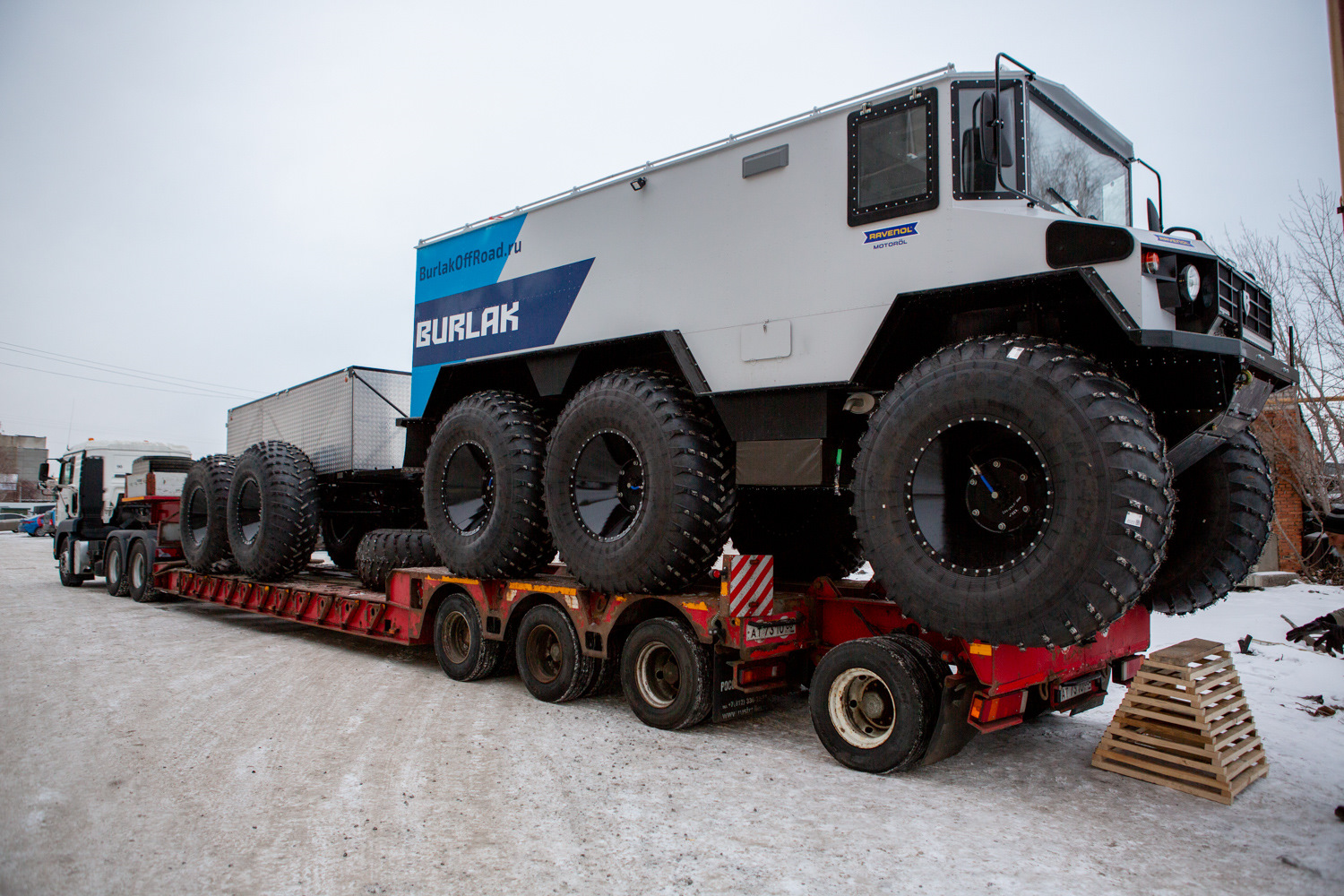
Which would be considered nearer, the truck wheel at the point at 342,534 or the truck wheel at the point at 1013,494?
the truck wheel at the point at 1013,494

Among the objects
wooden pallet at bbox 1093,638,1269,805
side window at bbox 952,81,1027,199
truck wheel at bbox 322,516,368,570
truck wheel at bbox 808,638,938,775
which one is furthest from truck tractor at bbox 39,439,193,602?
wooden pallet at bbox 1093,638,1269,805

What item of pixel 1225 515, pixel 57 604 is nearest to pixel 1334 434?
pixel 1225 515

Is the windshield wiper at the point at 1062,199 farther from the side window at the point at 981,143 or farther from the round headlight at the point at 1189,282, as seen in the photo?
the round headlight at the point at 1189,282

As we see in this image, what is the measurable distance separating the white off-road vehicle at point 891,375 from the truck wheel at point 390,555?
1.33 metres

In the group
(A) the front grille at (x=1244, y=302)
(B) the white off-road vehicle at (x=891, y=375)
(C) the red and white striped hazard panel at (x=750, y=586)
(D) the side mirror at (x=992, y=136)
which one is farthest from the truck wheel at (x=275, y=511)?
(A) the front grille at (x=1244, y=302)

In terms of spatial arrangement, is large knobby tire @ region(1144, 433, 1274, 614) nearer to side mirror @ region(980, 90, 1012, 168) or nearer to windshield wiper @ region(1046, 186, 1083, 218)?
windshield wiper @ region(1046, 186, 1083, 218)

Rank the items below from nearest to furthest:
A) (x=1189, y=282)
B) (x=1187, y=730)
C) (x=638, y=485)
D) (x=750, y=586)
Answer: (x=1189, y=282)
(x=1187, y=730)
(x=750, y=586)
(x=638, y=485)

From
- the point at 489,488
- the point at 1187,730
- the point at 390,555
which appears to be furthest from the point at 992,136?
the point at 390,555

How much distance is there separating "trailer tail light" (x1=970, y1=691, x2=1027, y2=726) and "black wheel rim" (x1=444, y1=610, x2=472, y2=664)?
4.80 meters

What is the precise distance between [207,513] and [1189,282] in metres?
11.6

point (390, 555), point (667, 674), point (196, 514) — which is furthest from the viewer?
point (196, 514)

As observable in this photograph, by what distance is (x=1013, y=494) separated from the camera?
4.49 m

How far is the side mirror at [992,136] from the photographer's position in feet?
15.8

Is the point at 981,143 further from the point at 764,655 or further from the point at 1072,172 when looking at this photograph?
the point at 764,655
